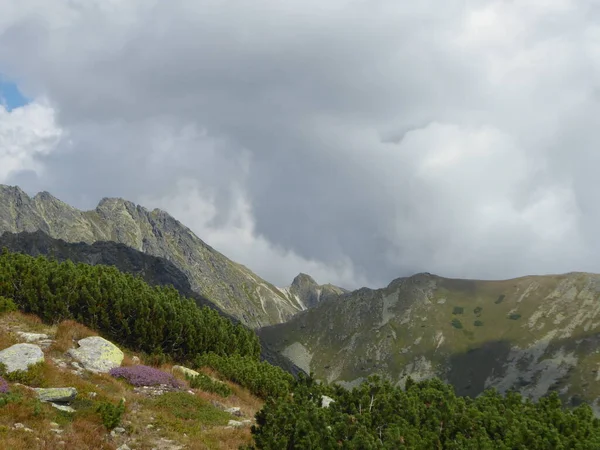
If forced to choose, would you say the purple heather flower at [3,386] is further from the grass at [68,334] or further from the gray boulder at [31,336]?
the gray boulder at [31,336]

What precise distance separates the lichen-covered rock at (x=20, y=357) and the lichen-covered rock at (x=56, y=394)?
88.3 inches

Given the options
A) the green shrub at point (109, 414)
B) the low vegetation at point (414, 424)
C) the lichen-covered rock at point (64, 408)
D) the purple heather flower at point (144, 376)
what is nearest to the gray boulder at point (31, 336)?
the purple heather flower at point (144, 376)

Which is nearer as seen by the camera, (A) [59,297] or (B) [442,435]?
(B) [442,435]

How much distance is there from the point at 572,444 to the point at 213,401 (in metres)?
14.7

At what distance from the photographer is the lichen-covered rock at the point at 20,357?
1700 cm

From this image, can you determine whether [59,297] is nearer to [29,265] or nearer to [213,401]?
[29,265]

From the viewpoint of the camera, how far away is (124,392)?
1839 centimetres

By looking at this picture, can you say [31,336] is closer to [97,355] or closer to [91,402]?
[97,355]

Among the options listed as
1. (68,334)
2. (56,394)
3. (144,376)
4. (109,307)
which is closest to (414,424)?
(56,394)

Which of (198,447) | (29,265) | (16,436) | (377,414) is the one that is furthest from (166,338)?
(377,414)

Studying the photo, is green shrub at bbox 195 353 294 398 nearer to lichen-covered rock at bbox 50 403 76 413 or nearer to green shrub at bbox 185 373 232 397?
green shrub at bbox 185 373 232 397

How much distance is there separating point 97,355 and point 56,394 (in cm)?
631

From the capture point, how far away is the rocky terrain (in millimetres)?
13336

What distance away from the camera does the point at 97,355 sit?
21453 mm
